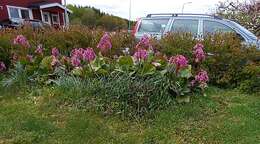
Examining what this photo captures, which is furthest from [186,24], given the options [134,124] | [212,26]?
[134,124]

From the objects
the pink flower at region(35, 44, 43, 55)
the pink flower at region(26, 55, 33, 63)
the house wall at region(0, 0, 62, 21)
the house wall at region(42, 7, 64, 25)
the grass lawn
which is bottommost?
the house wall at region(42, 7, 64, 25)

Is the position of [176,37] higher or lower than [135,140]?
higher

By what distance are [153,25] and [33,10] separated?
27.4 m

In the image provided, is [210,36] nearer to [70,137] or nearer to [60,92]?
[60,92]

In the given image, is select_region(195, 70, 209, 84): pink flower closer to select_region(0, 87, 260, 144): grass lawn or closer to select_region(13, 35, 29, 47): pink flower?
select_region(0, 87, 260, 144): grass lawn

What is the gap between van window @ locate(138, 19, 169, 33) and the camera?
432 inches

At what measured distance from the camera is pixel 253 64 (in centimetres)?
686

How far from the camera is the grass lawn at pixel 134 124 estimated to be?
16.2ft

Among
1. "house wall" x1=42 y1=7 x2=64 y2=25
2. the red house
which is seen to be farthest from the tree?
"house wall" x1=42 y1=7 x2=64 y2=25

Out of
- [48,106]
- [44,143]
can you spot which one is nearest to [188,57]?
[48,106]

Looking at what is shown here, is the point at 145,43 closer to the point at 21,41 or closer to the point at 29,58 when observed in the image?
the point at 29,58

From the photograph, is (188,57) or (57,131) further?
(188,57)

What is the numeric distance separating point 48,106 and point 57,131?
87 cm

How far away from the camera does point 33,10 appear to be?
36562 millimetres
